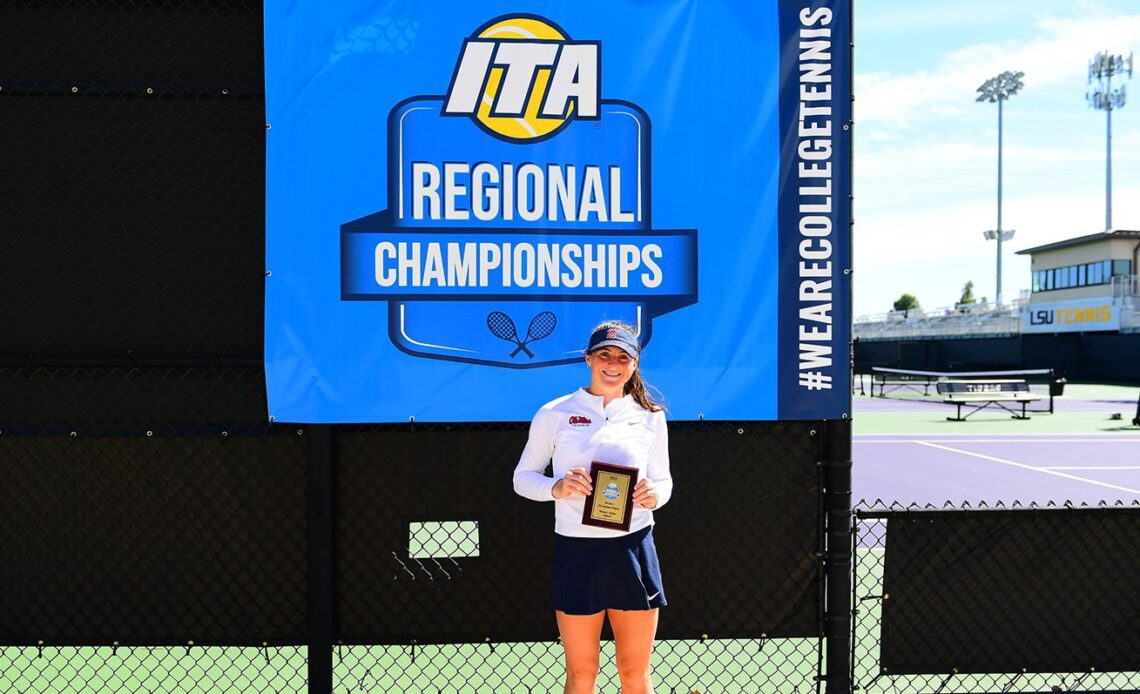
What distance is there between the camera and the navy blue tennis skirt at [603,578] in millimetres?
2988

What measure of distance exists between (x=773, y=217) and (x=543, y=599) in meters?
2.21

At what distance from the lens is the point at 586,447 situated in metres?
3.04

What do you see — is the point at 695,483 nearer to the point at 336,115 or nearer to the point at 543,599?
the point at 543,599

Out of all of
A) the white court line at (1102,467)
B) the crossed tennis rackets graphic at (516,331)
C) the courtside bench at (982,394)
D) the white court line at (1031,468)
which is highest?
the crossed tennis rackets graphic at (516,331)

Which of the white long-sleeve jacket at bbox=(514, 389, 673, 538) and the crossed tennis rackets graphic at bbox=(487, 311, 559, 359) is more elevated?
the crossed tennis rackets graphic at bbox=(487, 311, 559, 359)

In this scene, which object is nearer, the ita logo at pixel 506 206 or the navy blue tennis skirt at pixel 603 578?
the navy blue tennis skirt at pixel 603 578

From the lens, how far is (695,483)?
3938 millimetres

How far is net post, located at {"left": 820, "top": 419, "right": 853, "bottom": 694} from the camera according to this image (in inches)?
152

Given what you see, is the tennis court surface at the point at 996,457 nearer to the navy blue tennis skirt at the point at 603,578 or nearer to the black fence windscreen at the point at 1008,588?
the black fence windscreen at the point at 1008,588

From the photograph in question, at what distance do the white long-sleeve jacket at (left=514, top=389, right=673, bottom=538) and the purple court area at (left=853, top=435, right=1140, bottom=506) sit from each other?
5913 millimetres

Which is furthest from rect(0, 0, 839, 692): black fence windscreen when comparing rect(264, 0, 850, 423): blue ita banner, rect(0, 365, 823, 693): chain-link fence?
rect(264, 0, 850, 423): blue ita banner

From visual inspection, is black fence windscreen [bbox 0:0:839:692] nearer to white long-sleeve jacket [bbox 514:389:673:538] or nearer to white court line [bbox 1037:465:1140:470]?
white long-sleeve jacket [bbox 514:389:673:538]

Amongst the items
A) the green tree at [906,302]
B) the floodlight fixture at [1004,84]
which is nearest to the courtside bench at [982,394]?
the floodlight fixture at [1004,84]

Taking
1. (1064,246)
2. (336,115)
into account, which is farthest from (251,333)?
(1064,246)
